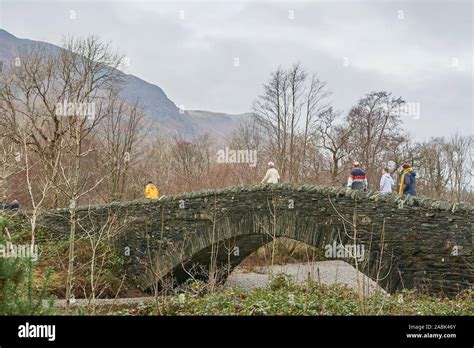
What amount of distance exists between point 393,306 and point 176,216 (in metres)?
7.52

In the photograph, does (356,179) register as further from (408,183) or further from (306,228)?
(306,228)

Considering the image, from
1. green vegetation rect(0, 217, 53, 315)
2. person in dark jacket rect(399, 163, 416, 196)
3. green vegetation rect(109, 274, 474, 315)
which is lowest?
green vegetation rect(109, 274, 474, 315)

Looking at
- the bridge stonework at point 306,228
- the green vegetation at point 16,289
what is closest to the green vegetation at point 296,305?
the bridge stonework at point 306,228

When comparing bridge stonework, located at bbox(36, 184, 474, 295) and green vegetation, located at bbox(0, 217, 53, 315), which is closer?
green vegetation, located at bbox(0, 217, 53, 315)

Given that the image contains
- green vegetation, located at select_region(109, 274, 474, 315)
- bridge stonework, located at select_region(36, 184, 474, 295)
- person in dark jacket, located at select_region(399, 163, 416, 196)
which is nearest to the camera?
green vegetation, located at select_region(109, 274, 474, 315)

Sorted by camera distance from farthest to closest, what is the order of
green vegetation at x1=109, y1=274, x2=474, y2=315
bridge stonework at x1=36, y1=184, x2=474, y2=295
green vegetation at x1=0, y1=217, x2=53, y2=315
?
bridge stonework at x1=36, y1=184, x2=474, y2=295
green vegetation at x1=109, y1=274, x2=474, y2=315
green vegetation at x1=0, y1=217, x2=53, y2=315

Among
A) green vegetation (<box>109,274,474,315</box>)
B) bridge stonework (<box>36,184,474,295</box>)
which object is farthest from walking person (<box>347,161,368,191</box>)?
green vegetation (<box>109,274,474,315</box>)

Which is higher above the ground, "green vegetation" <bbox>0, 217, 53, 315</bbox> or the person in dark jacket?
the person in dark jacket

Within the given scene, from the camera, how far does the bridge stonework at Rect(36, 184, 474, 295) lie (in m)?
8.84

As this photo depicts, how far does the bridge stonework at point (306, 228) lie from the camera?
8.84m

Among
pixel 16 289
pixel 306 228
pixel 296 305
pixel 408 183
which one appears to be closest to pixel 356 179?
pixel 408 183

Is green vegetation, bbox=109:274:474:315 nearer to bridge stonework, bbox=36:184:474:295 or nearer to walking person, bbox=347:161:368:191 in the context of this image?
bridge stonework, bbox=36:184:474:295
